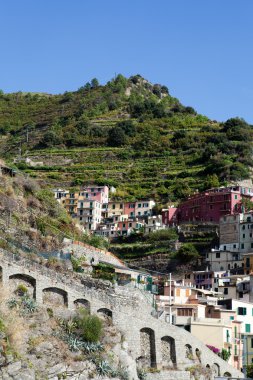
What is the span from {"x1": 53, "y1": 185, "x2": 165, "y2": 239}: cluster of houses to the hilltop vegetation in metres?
3.55

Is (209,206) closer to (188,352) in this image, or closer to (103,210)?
(103,210)

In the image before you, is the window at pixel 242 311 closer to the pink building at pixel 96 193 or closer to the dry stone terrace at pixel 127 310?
the dry stone terrace at pixel 127 310

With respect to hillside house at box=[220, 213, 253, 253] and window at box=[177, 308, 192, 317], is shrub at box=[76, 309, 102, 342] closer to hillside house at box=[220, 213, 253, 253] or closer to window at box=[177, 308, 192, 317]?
window at box=[177, 308, 192, 317]

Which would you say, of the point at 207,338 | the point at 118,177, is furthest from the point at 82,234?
the point at 118,177

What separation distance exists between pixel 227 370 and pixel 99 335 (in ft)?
35.1

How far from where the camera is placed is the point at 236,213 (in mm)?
85500

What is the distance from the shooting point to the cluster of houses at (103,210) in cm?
9406

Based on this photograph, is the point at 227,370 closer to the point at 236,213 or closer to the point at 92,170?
the point at 236,213

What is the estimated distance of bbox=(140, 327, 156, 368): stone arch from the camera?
42.6 meters

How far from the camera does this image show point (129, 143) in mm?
123812

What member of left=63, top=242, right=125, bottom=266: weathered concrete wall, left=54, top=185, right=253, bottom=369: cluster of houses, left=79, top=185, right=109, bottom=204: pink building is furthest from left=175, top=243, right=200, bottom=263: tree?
left=63, top=242, right=125, bottom=266: weathered concrete wall

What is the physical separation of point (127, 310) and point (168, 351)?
3.31m

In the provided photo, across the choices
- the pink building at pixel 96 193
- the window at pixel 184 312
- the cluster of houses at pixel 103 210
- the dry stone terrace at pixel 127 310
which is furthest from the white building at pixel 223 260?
the dry stone terrace at pixel 127 310

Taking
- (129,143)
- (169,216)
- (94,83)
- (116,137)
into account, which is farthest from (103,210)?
(94,83)
